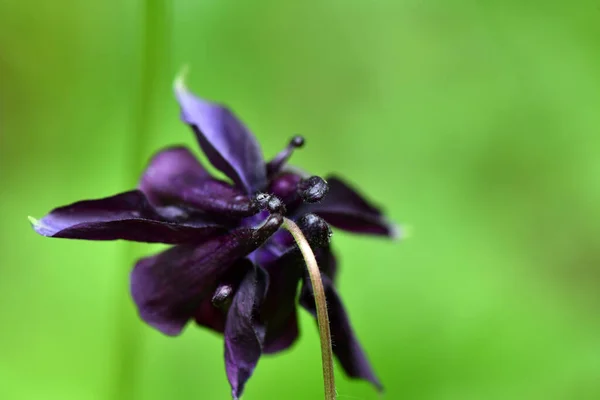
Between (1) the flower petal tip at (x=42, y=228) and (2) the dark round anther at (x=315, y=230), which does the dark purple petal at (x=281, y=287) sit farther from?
(1) the flower petal tip at (x=42, y=228)

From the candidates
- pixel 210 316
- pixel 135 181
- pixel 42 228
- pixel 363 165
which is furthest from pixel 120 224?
pixel 363 165

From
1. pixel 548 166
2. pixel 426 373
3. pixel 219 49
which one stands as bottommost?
pixel 426 373

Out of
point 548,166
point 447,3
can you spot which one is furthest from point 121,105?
point 548,166

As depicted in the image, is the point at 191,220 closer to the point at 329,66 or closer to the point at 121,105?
the point at 121,105

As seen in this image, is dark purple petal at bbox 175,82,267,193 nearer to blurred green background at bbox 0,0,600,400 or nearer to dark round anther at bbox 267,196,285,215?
dark round anther at bbox 267,196,285,215

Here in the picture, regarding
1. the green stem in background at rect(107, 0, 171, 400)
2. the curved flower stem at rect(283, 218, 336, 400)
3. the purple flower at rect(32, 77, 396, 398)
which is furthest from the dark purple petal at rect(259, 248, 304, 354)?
the green stem in background at rect(107, 0, 171, 400)

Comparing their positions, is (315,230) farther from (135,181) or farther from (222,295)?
(135,181)

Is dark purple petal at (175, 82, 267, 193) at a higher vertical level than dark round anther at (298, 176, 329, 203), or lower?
higher
